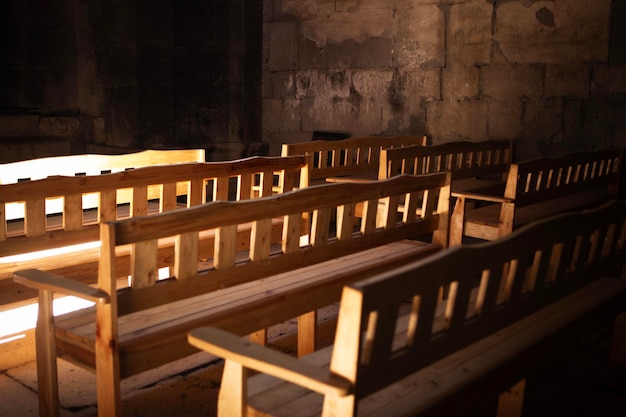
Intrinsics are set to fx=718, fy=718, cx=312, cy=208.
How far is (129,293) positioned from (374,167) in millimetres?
3915

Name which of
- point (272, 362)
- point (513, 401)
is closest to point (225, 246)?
point (272, 362)

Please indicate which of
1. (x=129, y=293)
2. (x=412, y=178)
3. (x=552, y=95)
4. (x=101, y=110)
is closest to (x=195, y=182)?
(x=412, y=178)

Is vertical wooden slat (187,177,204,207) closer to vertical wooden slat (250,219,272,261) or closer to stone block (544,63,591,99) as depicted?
vertical wooden slat (250,219,272,261)

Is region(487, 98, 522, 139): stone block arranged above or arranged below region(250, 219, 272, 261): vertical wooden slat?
above

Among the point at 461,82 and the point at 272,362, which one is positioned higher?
the point at 461,82

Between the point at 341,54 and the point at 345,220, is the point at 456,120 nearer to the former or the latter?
the point at 341,54

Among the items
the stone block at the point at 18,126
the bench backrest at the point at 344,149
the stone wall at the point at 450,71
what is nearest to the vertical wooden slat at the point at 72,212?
the bench backrest at the point at 344,149

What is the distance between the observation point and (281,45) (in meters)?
7.96

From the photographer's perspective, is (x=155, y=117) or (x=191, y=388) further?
(x=155, y=117)

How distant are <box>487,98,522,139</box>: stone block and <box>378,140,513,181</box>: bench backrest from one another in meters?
0.27

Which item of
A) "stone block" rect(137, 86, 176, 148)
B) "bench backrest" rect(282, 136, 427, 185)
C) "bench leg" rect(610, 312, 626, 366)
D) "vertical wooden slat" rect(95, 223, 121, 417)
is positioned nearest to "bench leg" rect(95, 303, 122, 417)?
"vertical wooden slat" rect(95, 223, 121, 417)

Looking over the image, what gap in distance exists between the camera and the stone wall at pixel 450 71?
5812mm

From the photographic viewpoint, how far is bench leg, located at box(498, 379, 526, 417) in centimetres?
245

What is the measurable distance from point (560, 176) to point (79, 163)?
2.86 metres
